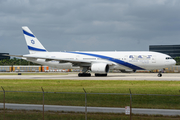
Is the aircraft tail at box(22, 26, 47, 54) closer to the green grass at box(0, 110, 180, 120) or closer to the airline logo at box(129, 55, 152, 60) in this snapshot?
the airline logo at box(129, 55, 152, 60)

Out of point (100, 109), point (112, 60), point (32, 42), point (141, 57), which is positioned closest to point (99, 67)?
point (112, 60)

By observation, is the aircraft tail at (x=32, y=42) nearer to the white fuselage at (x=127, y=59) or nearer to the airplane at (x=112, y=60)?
the airplane at (x=112, y=60)

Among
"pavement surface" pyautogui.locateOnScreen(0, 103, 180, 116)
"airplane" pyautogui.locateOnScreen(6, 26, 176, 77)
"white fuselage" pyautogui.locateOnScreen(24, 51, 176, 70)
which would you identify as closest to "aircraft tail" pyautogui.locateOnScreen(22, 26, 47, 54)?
"airplane" pyautogui.locateOnScreen(6, 26, 176, 77)

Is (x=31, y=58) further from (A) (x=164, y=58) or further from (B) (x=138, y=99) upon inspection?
(B) (x=138, y=99)

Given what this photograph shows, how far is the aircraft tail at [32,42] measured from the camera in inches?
2234

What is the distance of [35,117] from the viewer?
14.3 m

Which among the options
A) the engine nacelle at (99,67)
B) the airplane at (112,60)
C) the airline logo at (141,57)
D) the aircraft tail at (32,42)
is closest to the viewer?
the engine nacelle at (99,67)

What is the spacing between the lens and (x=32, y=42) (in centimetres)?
5700

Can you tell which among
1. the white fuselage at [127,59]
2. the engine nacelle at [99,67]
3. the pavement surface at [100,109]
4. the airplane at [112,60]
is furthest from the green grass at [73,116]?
the white fuselage at [127,59]

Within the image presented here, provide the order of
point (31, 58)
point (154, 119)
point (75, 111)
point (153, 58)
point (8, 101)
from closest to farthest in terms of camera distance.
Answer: point (154, 119)
point (75, 111)
point (8, 101)
point (153, 58)
point (31, 58)

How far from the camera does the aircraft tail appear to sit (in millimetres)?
56750

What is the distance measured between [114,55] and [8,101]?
31.6m

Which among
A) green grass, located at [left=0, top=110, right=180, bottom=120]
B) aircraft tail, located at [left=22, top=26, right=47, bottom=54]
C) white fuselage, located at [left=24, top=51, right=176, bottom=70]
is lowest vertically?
green grass, located at [left=0, top=110, right=180, bottom=120]

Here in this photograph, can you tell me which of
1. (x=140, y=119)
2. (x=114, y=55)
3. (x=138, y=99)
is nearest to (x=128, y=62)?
(x=114, y=55)
